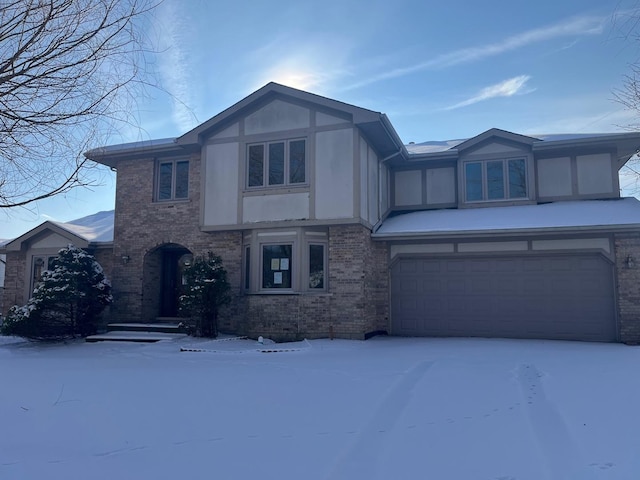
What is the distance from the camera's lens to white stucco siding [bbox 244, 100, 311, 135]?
13.0 metres

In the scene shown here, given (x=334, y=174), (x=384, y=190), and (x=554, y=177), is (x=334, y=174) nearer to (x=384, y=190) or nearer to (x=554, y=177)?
(x=384, y=190)

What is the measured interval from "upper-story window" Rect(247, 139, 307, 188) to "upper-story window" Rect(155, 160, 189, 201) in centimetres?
252

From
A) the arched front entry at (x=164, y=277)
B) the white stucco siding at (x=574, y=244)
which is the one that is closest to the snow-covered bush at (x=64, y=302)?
the arched front entry at (x=164, y=277)

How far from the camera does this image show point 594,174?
44.6 ft

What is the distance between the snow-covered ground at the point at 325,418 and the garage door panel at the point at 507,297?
3.29 metres

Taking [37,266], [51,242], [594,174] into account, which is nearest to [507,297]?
[594,174]

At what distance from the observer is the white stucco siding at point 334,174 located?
484 inches

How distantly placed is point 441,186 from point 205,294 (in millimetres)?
7492

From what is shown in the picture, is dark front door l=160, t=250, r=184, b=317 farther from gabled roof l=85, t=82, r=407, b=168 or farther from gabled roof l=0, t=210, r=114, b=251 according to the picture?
gabled roof l=85, t=82, r=407, b=168

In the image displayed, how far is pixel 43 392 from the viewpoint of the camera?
6.57 m

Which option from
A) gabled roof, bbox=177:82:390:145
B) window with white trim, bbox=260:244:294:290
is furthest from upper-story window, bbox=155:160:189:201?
window with white trim, bbox=260:244:294:290

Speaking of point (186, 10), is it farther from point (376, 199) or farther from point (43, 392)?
point (376, 199)

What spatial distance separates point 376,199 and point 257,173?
3336 millimetres

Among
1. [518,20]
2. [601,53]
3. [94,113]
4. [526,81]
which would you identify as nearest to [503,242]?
[526,81]
